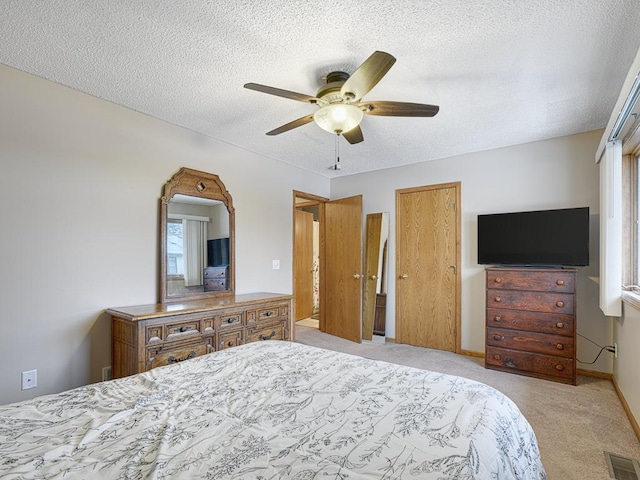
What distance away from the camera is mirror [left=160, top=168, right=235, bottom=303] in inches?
117

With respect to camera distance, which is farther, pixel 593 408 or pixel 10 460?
pixel 593 408

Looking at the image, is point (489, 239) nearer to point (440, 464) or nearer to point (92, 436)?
point (440, 464)

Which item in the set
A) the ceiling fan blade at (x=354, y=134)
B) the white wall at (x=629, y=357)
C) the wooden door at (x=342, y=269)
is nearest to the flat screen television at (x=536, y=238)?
the white wall at (x=629, y=357)

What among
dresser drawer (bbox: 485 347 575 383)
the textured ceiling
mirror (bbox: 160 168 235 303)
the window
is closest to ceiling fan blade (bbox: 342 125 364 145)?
the textured ceiling

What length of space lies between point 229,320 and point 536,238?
3.10m

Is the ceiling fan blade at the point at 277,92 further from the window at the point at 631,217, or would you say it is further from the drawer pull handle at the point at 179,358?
the window at the point at 631,217

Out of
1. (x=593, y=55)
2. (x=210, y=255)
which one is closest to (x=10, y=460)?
(x=210, y=255)

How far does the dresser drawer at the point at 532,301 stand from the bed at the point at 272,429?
7.14 feet

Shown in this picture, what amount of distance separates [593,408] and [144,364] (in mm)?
3413

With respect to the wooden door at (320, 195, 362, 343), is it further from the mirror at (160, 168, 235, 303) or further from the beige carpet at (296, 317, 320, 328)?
the mirror at (160, 168, 235, 303)

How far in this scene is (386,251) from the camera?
4.54 m

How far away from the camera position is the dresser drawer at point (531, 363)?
2971 mm

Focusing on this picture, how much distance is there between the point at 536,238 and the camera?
328cm

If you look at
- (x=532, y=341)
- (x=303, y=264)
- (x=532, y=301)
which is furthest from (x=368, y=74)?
(x=303, y=264)
